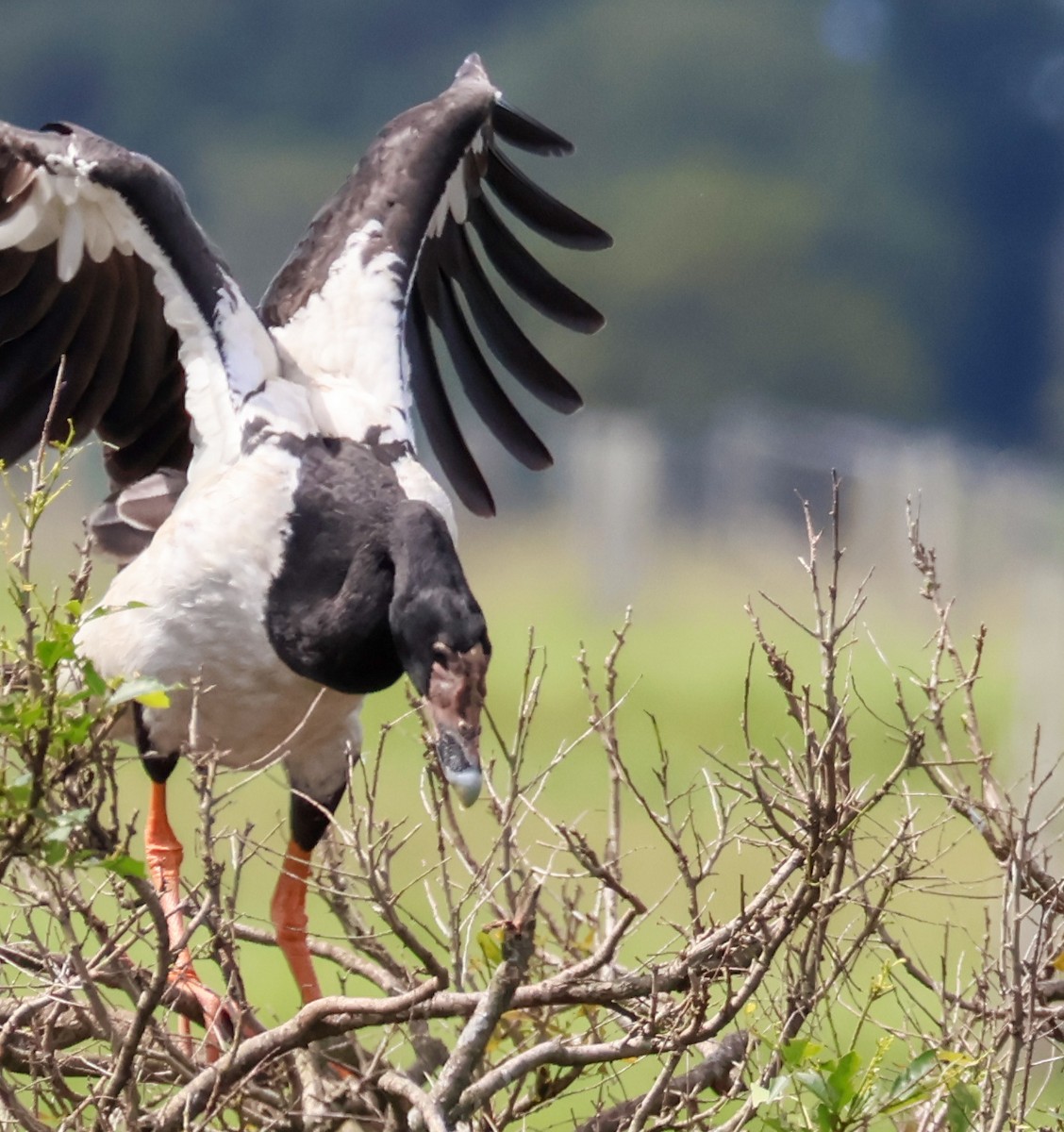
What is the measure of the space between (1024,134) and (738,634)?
12.2 meters

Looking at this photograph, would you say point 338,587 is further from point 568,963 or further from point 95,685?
point 95,685

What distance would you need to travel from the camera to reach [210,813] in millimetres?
2076

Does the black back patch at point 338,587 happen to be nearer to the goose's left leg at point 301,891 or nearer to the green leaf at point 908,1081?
the goose's left leg at point 301,891

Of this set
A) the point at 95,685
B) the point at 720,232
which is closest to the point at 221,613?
the point at 95,685

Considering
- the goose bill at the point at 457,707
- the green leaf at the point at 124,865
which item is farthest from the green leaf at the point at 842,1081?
the goose bill at the point at 457,707

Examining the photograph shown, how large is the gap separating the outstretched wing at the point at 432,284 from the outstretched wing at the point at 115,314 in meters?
0.20

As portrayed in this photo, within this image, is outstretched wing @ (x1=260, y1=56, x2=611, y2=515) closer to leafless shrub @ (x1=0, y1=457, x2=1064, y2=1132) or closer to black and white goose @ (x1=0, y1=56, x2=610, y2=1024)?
black and white goose @ (x1=0, y1=56, x2=610, y2=1024)

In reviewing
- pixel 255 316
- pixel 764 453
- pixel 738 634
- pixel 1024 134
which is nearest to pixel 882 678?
pixel 738 634

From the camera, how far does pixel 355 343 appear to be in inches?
141

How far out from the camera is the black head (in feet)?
9.29

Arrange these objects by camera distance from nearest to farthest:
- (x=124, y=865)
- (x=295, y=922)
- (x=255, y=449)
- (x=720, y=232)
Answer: (x=124, y=865) < (x=255, y=449) < (x=295, y=922) < (x=720, y=232)

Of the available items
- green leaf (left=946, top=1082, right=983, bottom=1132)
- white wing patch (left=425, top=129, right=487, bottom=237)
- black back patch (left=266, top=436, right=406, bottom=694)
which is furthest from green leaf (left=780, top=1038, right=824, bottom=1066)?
white wing patch (left=425, top=129, right=487, bottom=237)

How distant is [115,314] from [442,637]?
3.38 ft

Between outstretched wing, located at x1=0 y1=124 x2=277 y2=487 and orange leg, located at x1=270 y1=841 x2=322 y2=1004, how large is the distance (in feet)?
2.42
